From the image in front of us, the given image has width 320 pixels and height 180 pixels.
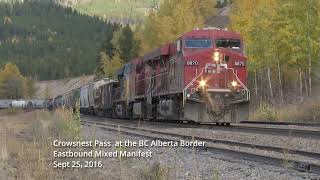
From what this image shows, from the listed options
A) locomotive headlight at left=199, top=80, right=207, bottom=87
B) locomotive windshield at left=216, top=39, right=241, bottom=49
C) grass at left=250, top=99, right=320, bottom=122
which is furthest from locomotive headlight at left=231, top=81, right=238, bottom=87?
grass at left=250, top=99, right=320, bottom=122

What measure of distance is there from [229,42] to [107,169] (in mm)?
14155

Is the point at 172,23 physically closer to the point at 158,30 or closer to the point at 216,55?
the point at 158,30

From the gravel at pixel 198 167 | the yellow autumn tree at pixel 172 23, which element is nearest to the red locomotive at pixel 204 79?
the gravel at pixel 198 167

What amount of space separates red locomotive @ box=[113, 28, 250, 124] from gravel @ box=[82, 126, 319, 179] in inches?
341

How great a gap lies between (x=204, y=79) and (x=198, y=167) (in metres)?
12.4

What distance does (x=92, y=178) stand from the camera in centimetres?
933

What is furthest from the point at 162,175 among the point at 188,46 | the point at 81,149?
the point at 188,46

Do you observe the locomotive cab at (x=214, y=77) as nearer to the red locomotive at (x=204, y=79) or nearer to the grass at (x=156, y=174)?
the red locomotive at (x=204, y=79)

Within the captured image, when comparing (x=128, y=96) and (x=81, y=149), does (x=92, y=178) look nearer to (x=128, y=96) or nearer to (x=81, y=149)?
(x=81, y=149)

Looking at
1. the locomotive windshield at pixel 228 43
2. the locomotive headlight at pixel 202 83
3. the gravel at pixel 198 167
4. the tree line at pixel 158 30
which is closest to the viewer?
the gravel at pixel 198 167

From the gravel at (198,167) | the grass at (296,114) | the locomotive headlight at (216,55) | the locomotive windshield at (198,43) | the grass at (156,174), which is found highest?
the locomotive windshield at (198,43)

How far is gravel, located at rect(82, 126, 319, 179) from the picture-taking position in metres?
9.30

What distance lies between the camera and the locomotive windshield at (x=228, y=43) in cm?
2377

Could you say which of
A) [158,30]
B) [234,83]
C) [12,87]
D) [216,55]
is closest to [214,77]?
[234,83]
